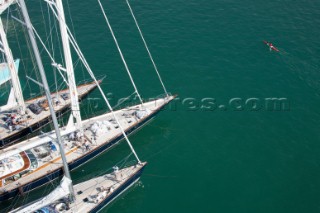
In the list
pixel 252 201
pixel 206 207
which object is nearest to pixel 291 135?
pixel 252 201

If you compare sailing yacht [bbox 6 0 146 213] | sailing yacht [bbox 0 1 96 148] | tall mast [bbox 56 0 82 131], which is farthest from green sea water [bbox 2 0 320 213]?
tall mast [bbox 56 0 82 131]

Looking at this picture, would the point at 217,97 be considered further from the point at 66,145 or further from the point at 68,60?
the point at 68,60

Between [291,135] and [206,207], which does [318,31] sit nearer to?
[291,135]

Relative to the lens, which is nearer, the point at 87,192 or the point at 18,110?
the point at 87,192

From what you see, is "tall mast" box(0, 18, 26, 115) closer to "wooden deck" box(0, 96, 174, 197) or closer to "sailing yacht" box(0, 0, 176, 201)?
"sailing yacht" box(0, 0, 176, 201)

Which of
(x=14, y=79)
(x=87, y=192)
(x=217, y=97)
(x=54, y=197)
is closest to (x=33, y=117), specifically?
(x=14, y=79)

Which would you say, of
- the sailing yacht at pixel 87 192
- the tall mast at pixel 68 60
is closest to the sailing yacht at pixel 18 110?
the tall mast at pixel 68 60
